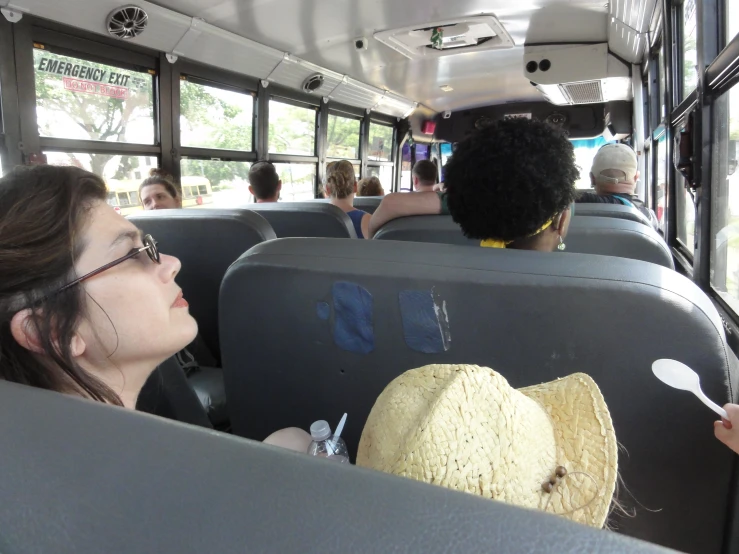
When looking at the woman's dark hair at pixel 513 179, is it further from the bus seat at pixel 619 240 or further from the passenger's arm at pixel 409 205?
the passenger's arm at pixel 409 205

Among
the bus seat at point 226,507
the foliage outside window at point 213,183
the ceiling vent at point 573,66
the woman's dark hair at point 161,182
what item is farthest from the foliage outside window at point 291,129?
the bus seat at point 226,507

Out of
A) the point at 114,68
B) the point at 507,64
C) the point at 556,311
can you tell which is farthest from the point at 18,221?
the point at 507,64

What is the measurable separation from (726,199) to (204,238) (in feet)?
7.23

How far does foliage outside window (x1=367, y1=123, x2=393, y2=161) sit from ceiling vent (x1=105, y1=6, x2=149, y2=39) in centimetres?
472

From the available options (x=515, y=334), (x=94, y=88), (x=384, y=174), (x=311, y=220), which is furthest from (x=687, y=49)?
(x=384, y=174)

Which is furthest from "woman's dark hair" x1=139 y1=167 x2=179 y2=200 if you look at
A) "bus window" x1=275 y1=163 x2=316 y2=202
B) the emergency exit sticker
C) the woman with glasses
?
the woman with glasses

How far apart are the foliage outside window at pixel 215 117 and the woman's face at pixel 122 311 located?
3586mm

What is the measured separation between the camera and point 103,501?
364 millimetres

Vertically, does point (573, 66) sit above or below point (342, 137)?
above

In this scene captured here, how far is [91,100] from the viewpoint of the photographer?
11.6ft

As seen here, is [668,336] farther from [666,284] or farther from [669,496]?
[669,496]

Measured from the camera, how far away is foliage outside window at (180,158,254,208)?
4457 mm

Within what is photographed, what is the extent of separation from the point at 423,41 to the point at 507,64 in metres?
1.74

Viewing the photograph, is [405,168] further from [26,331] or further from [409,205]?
[26,331]
